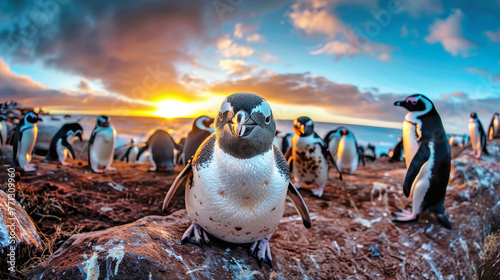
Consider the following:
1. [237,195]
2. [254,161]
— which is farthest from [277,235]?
[254,161]

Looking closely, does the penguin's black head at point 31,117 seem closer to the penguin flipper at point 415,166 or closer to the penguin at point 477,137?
the penguin flipper at point 415,166

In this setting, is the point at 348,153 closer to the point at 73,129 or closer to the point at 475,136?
the point at 475,136

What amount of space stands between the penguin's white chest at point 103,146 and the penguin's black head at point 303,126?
355 centimetres

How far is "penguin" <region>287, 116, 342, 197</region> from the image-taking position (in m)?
4.26

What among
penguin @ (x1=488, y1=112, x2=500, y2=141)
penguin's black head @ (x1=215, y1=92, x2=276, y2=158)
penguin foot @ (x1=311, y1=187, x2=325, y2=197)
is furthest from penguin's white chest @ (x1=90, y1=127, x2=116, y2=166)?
penguin @ (x1=488, y1=112, x2=500, y2=141)

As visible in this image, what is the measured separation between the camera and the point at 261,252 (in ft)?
6.65

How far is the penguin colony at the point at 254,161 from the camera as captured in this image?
5.34ft

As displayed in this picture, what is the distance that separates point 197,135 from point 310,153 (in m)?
1.83

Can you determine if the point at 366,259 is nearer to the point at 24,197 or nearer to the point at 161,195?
the point at 161,195

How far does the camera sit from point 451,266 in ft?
8.81

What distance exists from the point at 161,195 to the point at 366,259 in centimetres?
259

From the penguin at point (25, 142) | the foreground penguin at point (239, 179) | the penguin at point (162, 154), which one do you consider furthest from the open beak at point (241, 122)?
the penguin at point (162, 154)

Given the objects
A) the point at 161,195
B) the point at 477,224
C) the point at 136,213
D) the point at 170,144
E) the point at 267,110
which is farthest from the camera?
the point at 170,144

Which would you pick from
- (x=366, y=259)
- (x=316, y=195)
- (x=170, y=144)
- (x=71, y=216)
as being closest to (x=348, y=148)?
(x=316, y=195)
